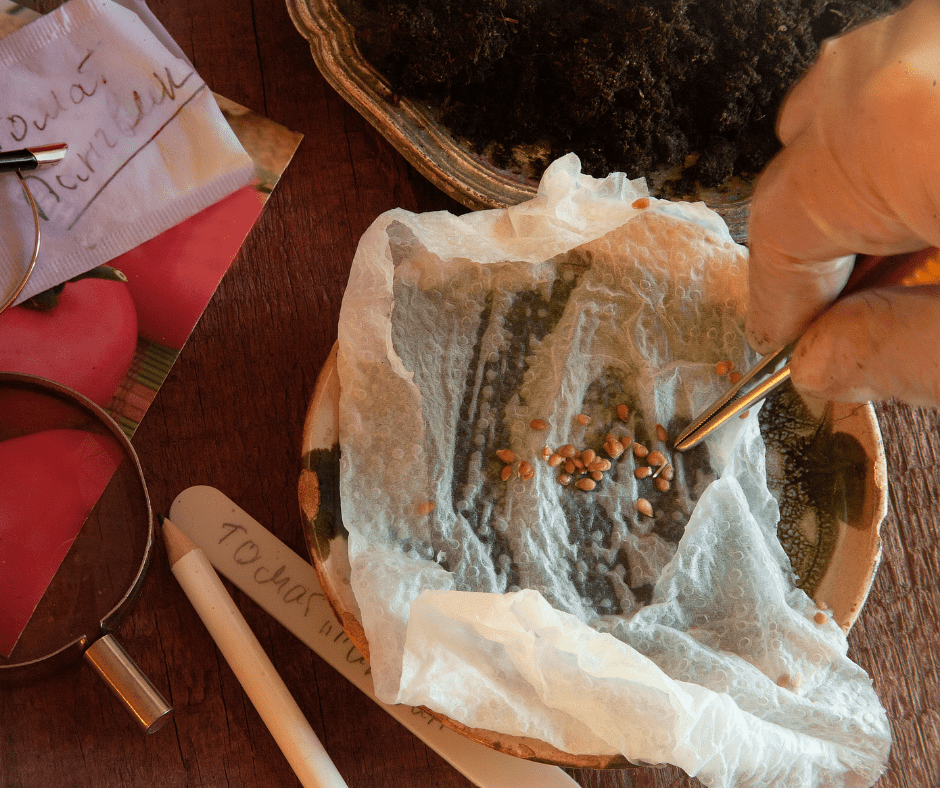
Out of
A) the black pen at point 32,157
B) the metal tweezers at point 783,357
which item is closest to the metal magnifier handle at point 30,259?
the black pen at point 32,157

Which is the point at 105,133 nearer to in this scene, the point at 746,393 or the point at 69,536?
the point at 69,536

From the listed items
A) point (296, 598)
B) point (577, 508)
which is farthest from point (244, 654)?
point (577, 508)

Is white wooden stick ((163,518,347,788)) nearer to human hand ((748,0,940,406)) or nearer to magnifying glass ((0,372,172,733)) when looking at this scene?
magnifying glass ((0,372,172,733))

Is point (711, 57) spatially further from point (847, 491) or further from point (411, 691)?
point (411, 691)

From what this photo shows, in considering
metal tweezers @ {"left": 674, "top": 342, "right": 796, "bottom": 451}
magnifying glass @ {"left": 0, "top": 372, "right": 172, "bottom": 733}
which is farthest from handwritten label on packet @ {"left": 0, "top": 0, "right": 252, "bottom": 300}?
metal tweezers @ {"left": 674, "top": 342, "right": 796, "bottom": 451}

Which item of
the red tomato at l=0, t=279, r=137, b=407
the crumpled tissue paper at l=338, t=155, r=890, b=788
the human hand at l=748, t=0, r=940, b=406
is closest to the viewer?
the human hand at l=748, t=0, r=940, b=406
